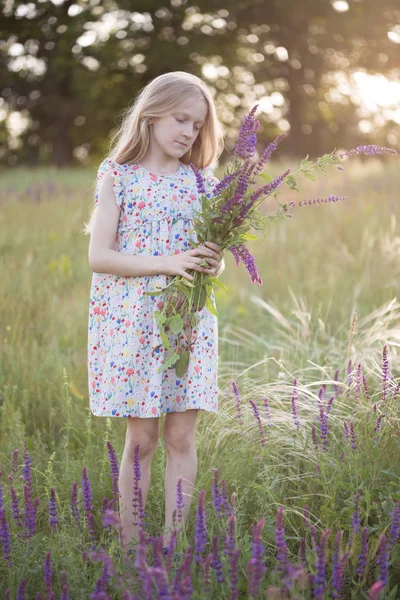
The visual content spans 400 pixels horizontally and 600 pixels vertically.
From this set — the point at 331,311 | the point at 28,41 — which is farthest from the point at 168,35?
the point at 331,311

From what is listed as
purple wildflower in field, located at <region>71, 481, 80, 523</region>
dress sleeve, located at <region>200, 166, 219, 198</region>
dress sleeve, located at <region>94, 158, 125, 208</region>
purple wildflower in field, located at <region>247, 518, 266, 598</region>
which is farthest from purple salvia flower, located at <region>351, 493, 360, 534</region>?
dress sleeve, located at <region>94, 158, 125, 208</region>

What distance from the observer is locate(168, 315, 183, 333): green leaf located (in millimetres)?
2203

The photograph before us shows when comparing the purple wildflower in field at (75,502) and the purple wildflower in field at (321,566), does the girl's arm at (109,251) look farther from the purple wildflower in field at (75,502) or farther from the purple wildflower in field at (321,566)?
the purple wildflower in field at (321,566)

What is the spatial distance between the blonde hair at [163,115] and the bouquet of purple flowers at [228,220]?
333mm

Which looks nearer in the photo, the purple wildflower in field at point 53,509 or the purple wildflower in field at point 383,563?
the purple wildflower in field at point 383,563

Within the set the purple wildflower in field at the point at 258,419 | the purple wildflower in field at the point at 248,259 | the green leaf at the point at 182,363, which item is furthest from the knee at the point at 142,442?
the purple wildflower in field at the point at 248,259

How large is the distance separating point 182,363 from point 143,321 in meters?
0.20

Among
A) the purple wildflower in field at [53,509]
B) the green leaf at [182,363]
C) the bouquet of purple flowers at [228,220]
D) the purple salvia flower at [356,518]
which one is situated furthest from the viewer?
the green leaf at [182,363]

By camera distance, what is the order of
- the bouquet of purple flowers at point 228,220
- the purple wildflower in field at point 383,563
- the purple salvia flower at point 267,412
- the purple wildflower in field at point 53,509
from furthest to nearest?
1. the purple salvia flower at point 267,412
2. the bouquet of purple flowers at point 228,220
3. the purple wildflower in field at point 53,509
4. the purple wildflower in field at point 383,563

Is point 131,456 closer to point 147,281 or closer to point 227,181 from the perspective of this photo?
point 147,281

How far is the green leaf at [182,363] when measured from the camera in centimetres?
231

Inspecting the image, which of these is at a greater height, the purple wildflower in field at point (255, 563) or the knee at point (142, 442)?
the knee at point (142, 442)

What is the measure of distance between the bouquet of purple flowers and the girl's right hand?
2 centimetres

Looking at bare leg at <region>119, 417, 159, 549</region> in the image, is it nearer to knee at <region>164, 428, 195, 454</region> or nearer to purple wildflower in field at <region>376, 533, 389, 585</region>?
knee at <region>164, 428, 195, 454</region>
